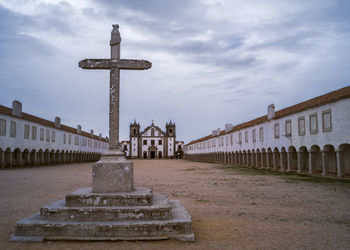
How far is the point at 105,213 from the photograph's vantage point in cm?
469

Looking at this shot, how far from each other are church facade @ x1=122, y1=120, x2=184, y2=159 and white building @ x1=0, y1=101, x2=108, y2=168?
2815 cm

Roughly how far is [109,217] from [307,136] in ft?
59.7

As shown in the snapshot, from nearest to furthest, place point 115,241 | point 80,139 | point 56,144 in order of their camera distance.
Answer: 1. point 115,241
2. point 56,144
3. point 80,139

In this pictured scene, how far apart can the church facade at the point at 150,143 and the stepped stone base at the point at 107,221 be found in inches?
2797

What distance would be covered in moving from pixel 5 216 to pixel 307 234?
20.1 ft

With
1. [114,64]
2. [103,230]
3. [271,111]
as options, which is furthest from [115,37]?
[271,111]

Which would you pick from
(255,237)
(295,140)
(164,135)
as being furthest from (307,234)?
(164,135)

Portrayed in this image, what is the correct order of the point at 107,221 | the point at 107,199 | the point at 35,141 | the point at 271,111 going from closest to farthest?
1. the point at 107,221
2. the point at 107,199
3. the point at 271,111
4. the point at 35,141

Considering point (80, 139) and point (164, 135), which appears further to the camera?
point (164, 135)

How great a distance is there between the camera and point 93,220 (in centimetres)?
465

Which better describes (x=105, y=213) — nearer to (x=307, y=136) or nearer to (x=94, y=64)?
(x=94, y=64)

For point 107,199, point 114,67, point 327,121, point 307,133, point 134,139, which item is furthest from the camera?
point 134,139

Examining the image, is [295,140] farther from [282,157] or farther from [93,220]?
[93,220]

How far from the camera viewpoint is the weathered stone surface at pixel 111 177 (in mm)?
5250
